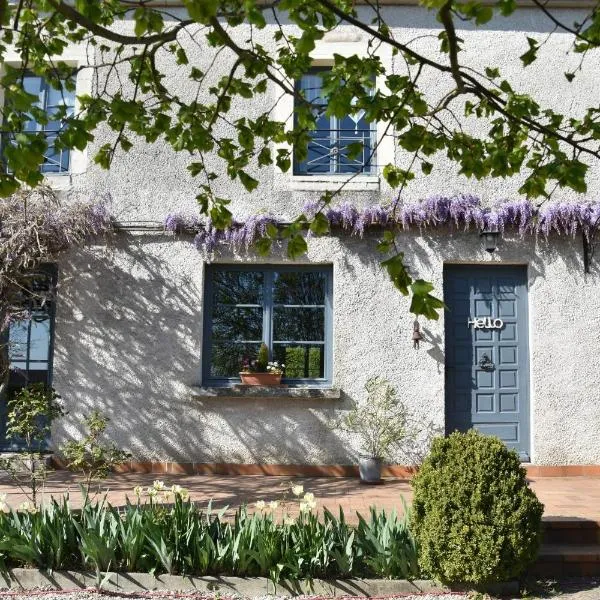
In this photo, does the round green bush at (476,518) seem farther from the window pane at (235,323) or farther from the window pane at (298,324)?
the window pane at (235,323)

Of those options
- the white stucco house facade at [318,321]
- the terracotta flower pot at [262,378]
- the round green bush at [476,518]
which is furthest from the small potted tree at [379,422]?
the round green bush at [476,518]

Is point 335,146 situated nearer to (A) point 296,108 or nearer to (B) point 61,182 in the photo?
(B) point 61,182

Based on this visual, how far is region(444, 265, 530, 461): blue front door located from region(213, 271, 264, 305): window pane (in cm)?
230

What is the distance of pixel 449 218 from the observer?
8508mm

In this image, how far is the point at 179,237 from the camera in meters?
8.70

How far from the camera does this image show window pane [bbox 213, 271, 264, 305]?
8781 mm

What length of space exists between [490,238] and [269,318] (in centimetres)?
279

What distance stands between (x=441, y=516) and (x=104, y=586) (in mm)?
2150

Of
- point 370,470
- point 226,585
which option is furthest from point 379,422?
point 226,585

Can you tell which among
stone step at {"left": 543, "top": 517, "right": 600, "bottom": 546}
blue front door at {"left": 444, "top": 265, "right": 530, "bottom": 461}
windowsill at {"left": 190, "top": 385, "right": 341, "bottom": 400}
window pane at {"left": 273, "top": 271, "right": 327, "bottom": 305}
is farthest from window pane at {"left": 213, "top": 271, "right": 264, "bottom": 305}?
stone step at {"left": 543, "top": 517, "right": 600, "bottom": 546}

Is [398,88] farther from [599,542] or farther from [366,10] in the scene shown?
[366,10]

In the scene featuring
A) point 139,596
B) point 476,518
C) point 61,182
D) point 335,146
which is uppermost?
point 335,146

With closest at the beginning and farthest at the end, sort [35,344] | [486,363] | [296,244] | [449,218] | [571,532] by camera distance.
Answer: [296,244] → [571,532] → [449,218] → [486,363] → [35,344]

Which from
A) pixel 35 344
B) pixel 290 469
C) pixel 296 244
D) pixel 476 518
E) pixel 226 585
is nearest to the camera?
pixel 296 244
